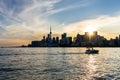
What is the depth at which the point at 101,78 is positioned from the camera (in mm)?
51656

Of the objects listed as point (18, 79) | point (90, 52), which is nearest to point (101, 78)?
point (18, 79)

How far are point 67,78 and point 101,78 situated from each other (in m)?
7.97

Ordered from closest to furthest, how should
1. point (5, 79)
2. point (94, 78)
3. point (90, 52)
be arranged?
point (5, 79) < point (94, 78) < point (90, 52)

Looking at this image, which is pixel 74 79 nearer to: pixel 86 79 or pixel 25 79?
pixel 86 79

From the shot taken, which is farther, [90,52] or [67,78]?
[90,52]

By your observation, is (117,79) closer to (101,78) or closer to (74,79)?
(101,78)

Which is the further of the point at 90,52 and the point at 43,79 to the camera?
the point at 90,52

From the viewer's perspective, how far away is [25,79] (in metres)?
49.2

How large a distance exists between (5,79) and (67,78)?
14.0 meters

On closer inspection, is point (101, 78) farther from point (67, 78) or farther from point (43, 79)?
point (43, 79)

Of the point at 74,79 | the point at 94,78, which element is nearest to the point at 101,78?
the point at 94,78

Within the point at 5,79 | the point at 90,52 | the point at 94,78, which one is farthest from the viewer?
the point at 90,52

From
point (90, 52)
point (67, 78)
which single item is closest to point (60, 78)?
point (67, 78)

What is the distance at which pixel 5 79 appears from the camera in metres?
48.9
